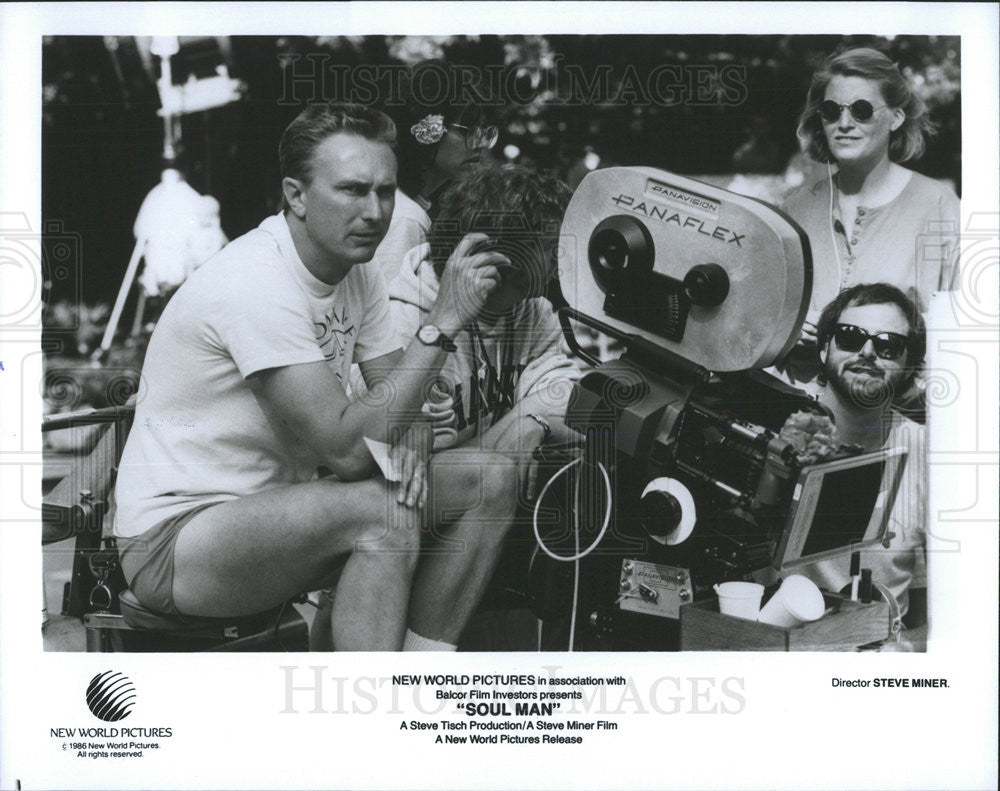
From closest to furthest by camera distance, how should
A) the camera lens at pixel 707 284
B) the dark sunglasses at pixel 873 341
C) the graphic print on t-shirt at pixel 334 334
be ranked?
the camera lens at pixel 707 284 < the graphic print on t-shirt at pixel 334 334 < the dark sunglasses at pixel 873 341

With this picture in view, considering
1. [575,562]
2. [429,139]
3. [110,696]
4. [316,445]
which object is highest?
[429,139]

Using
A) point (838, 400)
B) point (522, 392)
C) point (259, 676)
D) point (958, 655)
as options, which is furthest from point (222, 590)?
point (958, 655)

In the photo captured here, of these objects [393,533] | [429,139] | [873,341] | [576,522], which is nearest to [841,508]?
[873,341]

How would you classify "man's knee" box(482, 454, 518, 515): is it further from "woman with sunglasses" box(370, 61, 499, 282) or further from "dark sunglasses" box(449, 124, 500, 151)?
"dark sunglasses" box(449, 124, 500, 151)

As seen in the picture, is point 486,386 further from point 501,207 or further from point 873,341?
point 873,341

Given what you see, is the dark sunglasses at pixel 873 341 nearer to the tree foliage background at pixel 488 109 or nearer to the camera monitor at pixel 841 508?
the camera monitor at pixel 841 508

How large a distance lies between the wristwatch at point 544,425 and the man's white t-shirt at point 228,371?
20.1 inches

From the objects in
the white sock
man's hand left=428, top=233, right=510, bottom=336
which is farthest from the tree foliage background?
the white sock

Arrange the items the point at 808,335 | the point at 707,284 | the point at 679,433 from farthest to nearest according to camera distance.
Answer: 1. the point at 808,335
2. the point at 679,433
3. the point at 707,284

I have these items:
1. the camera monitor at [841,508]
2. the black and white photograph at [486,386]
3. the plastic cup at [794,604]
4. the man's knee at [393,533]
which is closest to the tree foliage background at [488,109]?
the black and white photograph at [486,386]

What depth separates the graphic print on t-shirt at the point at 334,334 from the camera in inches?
133

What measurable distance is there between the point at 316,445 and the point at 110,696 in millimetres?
Answer: 1053

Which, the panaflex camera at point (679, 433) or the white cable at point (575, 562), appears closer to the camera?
the panaflex camera at point (679, 433)

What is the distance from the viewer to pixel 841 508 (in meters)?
3.48
